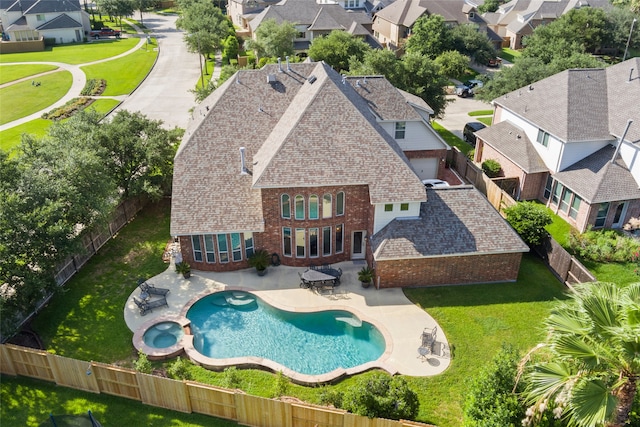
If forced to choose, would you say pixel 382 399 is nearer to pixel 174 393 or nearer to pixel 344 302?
pixel 174 393

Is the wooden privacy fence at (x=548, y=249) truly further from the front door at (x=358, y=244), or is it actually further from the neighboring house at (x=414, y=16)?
the neighboring house at (x=414, y=16)

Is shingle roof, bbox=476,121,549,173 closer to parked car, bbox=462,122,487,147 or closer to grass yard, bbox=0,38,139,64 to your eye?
parked car, bbox=462,122,487,147

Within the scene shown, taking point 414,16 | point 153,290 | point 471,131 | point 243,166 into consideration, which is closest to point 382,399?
point 153,290

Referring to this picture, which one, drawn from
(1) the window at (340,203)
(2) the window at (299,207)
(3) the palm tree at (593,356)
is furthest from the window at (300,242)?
(3) the palm tree at (593,356)

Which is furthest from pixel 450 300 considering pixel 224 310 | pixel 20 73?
pixel 20 73

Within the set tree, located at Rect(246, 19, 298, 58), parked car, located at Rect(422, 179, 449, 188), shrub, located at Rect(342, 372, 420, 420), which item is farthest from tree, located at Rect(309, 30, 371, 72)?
shrub, located at Rect(342, 372, 420, 420)
